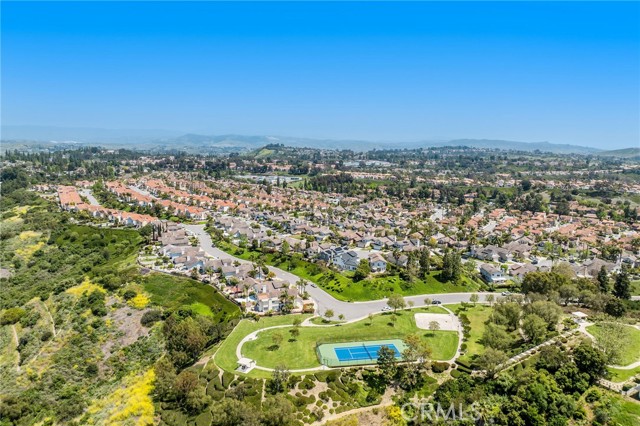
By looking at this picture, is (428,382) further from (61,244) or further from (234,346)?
(61,244)

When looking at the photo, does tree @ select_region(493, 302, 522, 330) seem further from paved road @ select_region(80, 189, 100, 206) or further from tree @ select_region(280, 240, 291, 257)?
paved road @ select_region(80, 189, 100, 206)

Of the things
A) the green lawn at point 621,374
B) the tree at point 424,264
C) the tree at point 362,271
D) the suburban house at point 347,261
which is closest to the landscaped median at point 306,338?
the tree at point 362,271

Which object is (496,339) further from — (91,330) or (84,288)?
(84,288)

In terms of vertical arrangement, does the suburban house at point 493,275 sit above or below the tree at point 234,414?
below

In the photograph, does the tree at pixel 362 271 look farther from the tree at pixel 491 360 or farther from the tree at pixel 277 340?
the tree at pixel 491 360

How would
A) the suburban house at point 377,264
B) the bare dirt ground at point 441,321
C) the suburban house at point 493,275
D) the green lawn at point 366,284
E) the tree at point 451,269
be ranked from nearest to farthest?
1. the bare dirt ground at point 441,321
2. the green lawn at point 366,284
3. the tree at point 451,269
4. the suburban house at point 493,275
5. the suburban house at point 377,264

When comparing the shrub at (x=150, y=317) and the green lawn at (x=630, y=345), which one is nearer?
the green lawn at (x=630, y=345)
